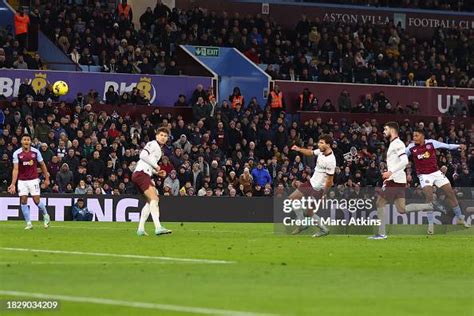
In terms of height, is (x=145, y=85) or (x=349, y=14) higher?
(x=349, y=14)

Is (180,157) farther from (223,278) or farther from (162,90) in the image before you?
(223,278)

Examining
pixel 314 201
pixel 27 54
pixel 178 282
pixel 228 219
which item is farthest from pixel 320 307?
pixel 27 54

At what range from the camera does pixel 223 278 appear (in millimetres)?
15570

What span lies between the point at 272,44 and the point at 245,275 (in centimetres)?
3689

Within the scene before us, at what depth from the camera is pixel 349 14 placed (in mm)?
59156

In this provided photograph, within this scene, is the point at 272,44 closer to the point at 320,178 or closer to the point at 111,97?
the point at 111,97

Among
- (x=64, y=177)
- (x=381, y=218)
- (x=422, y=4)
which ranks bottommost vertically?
(x=381, y=218)

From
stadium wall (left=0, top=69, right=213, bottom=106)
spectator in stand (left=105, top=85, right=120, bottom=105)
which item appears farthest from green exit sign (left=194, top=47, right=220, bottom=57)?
spectator in stand (left=105, top=85, right=120, bottom=105)

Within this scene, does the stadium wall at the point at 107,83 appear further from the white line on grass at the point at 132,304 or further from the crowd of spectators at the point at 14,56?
the white line on grass at the point at 132,304

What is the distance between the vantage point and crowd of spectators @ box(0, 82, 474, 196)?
39.2 m

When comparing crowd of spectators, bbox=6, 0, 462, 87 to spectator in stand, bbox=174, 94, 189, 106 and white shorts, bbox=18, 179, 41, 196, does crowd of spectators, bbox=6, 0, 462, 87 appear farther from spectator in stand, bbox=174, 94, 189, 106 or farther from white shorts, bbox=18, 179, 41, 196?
white shorts, bbox=18, 179, 41, 196

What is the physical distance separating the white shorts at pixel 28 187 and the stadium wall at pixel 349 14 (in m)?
24.8

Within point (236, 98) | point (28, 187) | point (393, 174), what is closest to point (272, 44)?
point (236, 98)

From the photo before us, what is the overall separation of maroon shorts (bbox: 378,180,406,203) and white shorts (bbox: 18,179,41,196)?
8.70 meters
